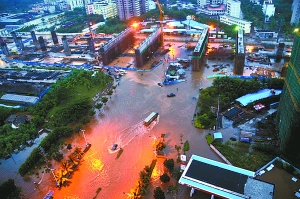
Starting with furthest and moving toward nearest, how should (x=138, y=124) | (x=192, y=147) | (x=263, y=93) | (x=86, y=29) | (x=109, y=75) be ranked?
1. (x=86, y=29)
2. (x=109, y=75)
3. (x=263, y=93)
4. (x=138, y=124)
5. (x=192, y=147)

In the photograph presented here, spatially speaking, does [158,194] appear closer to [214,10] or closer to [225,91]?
[225,91]

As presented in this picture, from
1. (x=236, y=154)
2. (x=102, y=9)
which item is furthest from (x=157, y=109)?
(x=102, y=9)

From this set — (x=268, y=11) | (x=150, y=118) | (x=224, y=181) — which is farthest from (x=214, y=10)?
(x=224, y=181)

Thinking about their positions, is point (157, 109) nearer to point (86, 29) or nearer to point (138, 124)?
point (138, 124)

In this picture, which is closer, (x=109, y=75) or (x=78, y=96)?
(x=78, y=96)

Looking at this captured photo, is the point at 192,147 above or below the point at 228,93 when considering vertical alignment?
below

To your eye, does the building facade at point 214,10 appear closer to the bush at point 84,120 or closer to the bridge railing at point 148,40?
the bridge railing at point 148,40
